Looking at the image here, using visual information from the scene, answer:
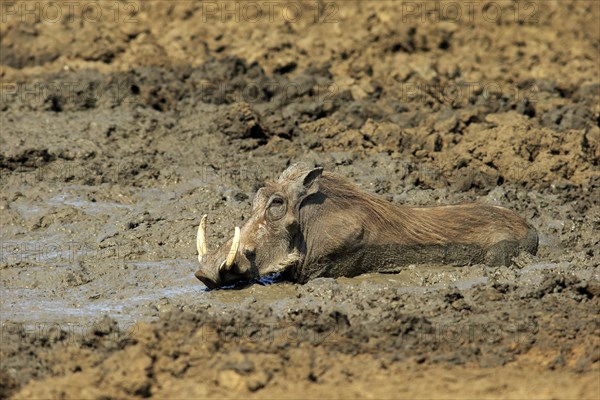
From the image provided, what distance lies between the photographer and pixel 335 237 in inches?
319

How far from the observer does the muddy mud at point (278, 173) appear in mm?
6371

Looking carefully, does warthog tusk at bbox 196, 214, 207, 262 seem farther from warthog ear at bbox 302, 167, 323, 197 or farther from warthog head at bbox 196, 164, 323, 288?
warthog ear at bbox 302, 167, 323, 197

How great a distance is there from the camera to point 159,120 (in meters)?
11.7

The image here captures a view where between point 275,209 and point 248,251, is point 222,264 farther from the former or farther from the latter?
point 275,209

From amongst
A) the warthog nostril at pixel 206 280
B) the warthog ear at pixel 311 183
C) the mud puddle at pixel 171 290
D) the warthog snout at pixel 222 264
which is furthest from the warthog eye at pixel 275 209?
the warthog nostril at pixel 206 280

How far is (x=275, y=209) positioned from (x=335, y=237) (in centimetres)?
46

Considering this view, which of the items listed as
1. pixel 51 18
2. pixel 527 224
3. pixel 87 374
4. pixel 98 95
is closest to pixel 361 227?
pixel 527 224

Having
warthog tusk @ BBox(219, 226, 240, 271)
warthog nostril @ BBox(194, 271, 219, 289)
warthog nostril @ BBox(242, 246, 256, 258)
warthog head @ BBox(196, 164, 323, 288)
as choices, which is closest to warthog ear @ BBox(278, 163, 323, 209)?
warthog head @ BBox(196, 164, 323, 288)

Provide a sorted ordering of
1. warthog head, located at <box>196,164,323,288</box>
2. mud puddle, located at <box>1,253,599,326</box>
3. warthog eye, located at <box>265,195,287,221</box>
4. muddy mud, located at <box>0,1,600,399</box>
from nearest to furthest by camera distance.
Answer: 1. muddy mud, located at <box>0,1,600,399</box>
2. mud puddle, located at <box>1,253,599,326</box>
3. warthog head, located at <box>196,164,323,288</box>
4. warthog eye, located at <box>265,195,287,221</box>

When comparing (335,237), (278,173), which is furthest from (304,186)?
(278,173)

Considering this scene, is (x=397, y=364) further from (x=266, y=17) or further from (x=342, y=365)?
(x=266, y=17)

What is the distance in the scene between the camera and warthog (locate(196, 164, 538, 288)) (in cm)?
799

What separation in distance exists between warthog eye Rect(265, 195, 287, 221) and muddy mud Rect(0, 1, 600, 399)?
0.45 metres

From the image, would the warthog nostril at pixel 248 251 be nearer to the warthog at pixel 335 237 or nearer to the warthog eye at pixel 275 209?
the warthog at pixel 335 237
